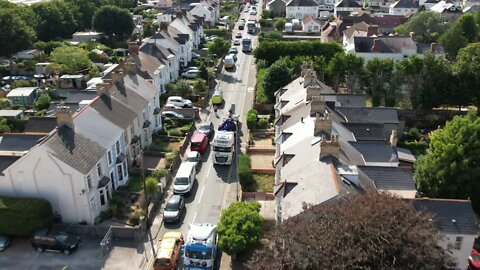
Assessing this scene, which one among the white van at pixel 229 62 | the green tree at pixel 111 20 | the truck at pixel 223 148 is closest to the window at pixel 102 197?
the truck at pixel 223 148

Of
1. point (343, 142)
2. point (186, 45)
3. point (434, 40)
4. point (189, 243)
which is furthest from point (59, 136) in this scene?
point (434, 40)

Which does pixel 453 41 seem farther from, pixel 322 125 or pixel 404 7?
pixel 322 125

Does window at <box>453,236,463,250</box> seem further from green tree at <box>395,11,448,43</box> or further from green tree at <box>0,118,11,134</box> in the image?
green tree at <box>395,11,448,43</box>

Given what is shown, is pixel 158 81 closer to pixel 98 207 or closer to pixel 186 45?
pixel 186 45

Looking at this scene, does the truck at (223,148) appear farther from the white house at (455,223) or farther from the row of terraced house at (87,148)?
the white house at (455,223)

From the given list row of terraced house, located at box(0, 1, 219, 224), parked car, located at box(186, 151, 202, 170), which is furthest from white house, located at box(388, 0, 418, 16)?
parked car, located at box(186, 151, 202, 170)

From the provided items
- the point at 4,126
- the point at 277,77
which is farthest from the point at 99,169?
the point at 277,77
